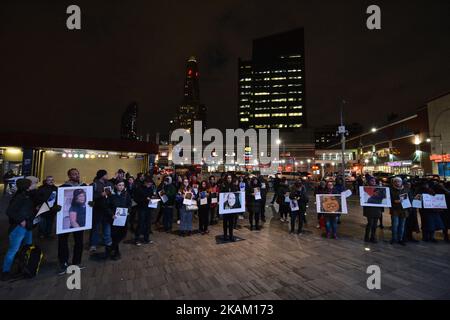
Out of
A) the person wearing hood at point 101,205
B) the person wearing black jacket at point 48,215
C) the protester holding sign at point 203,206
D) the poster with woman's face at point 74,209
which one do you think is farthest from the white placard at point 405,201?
the person wearing black jacket at point 48,215

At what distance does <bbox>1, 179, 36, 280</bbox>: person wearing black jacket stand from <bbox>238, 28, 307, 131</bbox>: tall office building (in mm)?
113358

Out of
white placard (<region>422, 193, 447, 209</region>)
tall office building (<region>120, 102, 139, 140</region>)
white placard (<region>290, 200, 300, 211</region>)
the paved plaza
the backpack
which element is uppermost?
tall office building (<region>120, 102, 139, 140</region>)

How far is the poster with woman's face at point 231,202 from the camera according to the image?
21.9ft

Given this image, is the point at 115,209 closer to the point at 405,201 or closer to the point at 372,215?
the point at 372,215

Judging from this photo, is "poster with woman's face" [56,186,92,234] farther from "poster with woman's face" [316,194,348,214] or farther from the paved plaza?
"poster with woman's face" [316,194,348,214]

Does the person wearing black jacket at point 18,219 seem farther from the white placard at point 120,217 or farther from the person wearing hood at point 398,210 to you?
the person wearing hood at point 398,210

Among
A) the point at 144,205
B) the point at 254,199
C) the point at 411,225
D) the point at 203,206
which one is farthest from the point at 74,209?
the point at 411,225

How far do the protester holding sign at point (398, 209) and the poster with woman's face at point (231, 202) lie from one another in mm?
4516

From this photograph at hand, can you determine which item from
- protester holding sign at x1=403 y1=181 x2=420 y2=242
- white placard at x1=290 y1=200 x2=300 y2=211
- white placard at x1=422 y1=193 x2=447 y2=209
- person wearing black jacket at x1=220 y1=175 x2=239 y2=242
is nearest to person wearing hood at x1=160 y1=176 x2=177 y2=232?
person wearing black jacket at x1=220 y1=175 x2=239 y2=242

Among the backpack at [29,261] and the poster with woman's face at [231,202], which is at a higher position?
the poster with woman's face at [231,202]

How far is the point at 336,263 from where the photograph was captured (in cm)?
513

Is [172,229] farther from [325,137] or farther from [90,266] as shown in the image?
[325,137]

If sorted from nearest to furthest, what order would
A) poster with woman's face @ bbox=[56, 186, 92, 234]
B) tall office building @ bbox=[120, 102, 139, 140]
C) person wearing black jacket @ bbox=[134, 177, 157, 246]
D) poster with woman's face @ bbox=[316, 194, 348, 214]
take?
poster with woman's face @ bbox=[56, 186, 92, 234] < person wearing black jacket @ bbox=[134, 177, 157, 246] < poster with woman's face @ bbox=[316, 194, 348, 214] < tall office building @ bbox=[120, 102, 139, 140]

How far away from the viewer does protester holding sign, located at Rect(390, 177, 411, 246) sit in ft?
20.9
